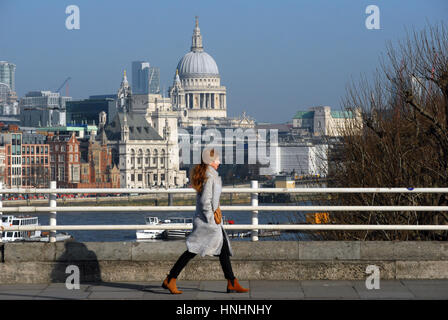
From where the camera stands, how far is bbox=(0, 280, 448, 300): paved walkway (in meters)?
8.93

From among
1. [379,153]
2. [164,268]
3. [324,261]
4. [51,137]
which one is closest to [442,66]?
[379,153]

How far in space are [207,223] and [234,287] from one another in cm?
67

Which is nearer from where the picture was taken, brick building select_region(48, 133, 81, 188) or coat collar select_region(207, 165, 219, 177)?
coat collar select_region(207, 165, 219, 177)

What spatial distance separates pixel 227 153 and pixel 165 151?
47.7 feet

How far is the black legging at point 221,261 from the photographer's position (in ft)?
29.5

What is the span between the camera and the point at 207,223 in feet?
29.2

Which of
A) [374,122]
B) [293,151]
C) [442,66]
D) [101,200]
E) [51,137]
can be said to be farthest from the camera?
[293,151]

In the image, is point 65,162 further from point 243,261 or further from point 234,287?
point 234,287

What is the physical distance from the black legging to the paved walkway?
192mm

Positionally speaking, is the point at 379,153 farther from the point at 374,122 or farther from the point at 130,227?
the point at 130,227

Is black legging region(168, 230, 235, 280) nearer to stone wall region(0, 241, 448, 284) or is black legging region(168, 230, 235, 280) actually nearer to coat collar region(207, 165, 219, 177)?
coat collar region(207, 165, 219, 177)

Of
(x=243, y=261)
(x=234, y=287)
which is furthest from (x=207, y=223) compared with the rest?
(x=243, y=261)

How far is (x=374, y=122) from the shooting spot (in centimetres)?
1377

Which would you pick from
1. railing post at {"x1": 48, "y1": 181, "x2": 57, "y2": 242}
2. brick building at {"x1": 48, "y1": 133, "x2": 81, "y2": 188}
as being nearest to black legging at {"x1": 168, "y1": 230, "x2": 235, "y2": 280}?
railing post at {"x1": 48, "y1": 181, "x2": 57, "y2": 242}
